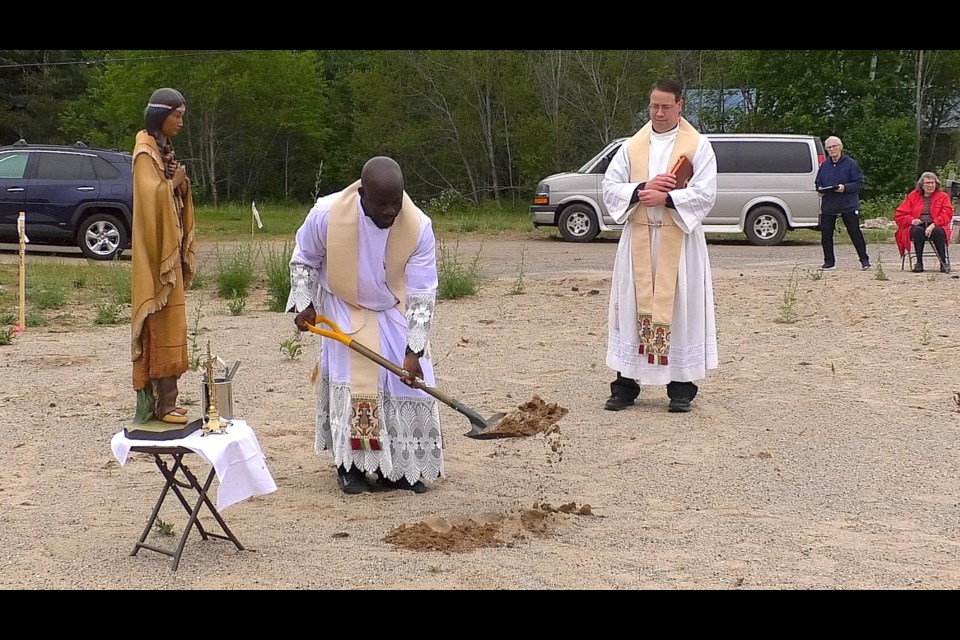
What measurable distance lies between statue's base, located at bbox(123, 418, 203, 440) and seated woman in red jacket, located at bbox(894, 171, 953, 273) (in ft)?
39.9

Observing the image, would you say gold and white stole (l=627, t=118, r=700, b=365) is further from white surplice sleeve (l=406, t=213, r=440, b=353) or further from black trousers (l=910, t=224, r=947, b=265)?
black trousers (l=910, t=224, r=947, b=265)

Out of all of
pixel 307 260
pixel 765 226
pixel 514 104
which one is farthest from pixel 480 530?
pixel 514 104

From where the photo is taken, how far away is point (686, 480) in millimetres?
6191

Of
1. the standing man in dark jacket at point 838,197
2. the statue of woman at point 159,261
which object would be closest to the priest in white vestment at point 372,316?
the statue of woman at point 159,261

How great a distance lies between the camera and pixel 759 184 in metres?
20.4

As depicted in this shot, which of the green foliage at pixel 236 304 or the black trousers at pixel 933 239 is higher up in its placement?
the black trousers at pixel 933 239

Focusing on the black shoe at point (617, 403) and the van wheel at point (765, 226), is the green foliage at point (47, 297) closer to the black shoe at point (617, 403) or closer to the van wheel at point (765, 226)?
the black shoe at point (617, 403)

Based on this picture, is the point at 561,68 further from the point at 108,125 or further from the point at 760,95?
the point at 108,125

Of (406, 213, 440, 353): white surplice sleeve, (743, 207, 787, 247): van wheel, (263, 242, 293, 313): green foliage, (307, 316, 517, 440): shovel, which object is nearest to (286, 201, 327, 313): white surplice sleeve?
(307, 316, 517, 440): shovel

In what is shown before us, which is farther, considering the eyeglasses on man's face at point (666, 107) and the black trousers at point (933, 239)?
the black trousers at point (933, 239)

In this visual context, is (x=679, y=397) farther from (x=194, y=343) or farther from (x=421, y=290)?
(x=194, y=343)

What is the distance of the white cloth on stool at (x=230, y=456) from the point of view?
15.0ft

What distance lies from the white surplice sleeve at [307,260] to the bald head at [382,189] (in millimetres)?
298

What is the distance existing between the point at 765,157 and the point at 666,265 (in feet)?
44.1
